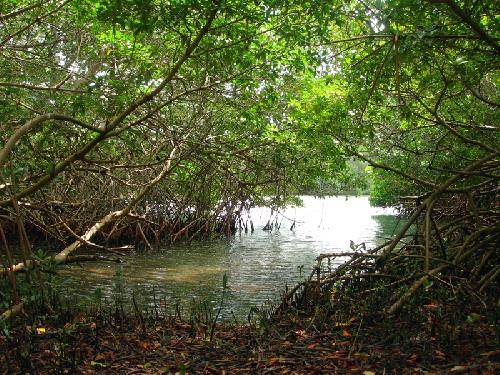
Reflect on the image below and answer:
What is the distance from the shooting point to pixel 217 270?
435 inches

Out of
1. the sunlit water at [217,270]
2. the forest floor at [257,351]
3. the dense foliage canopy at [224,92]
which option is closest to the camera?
the forest floor at [257,351]

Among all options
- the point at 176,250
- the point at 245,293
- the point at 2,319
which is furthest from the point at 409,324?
the point at 176,250

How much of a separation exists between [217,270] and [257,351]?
6.96 m

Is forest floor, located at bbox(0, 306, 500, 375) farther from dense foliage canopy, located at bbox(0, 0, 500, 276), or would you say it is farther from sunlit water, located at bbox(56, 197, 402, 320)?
sunlit water, located at bbox(56, 197, 402, 320)

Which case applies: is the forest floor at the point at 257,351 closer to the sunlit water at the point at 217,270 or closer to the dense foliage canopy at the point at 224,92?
the dense foliage canopy at the point at 224,92

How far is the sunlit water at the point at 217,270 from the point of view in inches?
328

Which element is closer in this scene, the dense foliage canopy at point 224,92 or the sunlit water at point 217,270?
the dense foliage canopy at point 224,92

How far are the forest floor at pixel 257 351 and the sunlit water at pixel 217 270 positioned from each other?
1598 mm

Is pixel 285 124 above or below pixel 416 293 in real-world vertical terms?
above

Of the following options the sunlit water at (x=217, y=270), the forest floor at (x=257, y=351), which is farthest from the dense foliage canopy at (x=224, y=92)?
the sunlit water at (x=217, y=270)

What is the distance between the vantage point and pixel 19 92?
659 centimetres

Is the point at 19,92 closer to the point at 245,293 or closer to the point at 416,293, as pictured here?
the point at 245,293

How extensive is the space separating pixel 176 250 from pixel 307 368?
34.3 ft

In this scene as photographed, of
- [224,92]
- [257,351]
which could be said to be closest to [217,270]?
[224,92]
